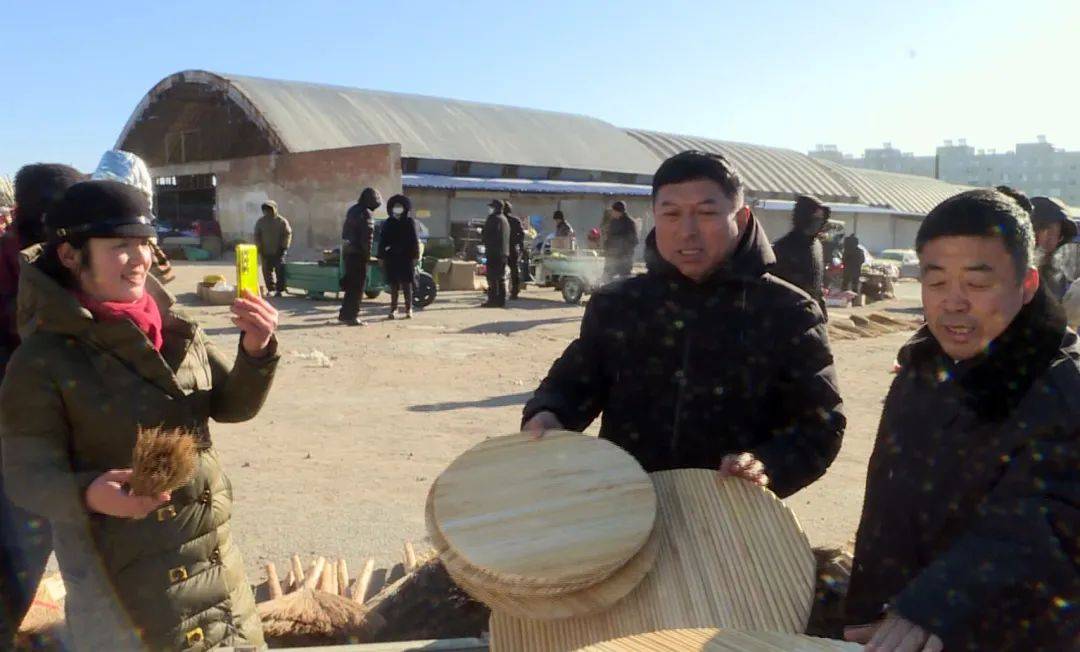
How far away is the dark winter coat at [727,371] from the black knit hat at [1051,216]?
11.6 feet

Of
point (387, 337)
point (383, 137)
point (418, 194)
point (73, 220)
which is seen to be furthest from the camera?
point (383, 137)

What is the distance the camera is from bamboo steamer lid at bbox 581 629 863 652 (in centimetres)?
141

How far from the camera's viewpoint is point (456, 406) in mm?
7730

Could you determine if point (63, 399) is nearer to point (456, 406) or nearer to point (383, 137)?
point (456, 406)

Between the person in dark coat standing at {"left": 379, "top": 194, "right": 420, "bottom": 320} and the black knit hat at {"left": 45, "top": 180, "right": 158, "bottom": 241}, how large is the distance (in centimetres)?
1083

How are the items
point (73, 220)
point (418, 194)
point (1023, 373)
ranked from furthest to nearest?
point (418, 194) → point (73, 220) → point (1023, 373)

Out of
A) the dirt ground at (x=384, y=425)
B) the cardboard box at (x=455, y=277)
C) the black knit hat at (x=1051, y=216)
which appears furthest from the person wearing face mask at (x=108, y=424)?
the cardboard box at (x=455, y=277)

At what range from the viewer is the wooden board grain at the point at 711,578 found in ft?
5.88

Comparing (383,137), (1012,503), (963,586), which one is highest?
(383,137)

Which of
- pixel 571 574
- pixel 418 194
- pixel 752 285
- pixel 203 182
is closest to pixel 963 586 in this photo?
pixel 571 574

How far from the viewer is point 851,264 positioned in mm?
19922

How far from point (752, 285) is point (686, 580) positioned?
0.82 m

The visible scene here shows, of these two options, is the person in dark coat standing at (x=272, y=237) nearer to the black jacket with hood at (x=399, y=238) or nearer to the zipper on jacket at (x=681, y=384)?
the black jacket with hood at (x=399, y=238)

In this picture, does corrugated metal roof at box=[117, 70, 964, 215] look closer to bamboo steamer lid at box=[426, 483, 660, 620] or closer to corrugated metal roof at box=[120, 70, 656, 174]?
corrugated metal roof at box=[120, 70, 656, 174]
